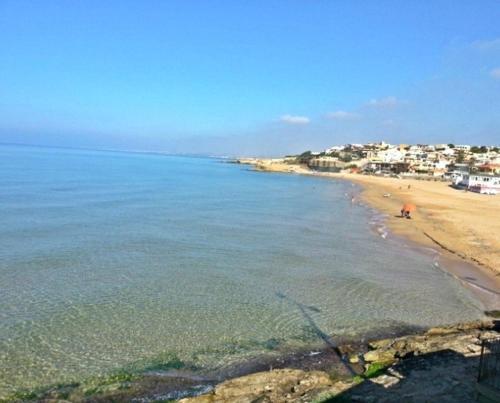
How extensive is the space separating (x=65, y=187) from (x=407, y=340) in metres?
48.4

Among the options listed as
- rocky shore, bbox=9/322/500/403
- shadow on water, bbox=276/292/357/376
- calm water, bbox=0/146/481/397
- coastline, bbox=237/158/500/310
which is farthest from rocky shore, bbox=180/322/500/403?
coastline, bbox=237/158/500/310

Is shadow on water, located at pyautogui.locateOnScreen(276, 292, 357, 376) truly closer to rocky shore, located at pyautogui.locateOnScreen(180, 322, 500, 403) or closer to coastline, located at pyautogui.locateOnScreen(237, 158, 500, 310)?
rocky shore, located at pyautogui.locateOnScreen(180, 322, 500, 403)

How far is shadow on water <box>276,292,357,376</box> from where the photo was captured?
12.2m

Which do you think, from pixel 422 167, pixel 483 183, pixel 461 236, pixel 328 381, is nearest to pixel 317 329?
pixel 328 381

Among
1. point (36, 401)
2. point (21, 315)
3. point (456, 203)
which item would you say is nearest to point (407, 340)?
point (36, 401)

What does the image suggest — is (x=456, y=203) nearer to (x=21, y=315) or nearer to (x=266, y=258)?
(x=266, y=258)

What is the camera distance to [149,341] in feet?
44.5

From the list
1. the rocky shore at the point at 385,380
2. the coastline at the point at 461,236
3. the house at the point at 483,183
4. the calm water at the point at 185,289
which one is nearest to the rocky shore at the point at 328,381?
the rocky shore at the point at 385,380

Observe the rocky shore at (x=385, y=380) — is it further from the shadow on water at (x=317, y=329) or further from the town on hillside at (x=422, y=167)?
the town on hillside at (x=422, y=167)

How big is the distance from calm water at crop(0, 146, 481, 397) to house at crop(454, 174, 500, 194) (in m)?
49.5

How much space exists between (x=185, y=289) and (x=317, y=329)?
19.6ft

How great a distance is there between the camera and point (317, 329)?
48.8 ft

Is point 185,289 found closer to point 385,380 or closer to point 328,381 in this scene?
point 328,381

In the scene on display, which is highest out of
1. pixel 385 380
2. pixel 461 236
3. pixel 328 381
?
pixel 385 380
